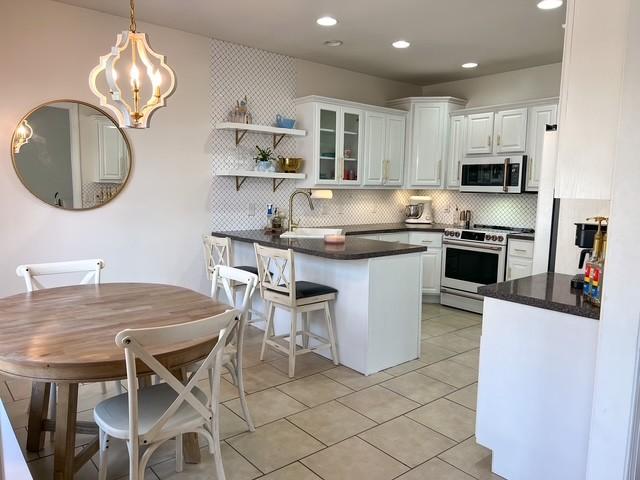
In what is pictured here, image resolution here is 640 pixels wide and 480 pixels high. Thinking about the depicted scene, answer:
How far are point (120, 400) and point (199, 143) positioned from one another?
2.81 meters

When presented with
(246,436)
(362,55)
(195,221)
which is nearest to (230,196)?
(195,221)

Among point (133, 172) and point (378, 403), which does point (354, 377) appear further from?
point (133, 172)

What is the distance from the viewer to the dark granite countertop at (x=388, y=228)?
5004 mm

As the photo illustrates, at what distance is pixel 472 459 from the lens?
2.36 metres

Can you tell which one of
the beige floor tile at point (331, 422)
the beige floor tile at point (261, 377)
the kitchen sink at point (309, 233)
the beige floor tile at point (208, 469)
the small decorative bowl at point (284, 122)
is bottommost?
the beige floor tile at point (208, 469)

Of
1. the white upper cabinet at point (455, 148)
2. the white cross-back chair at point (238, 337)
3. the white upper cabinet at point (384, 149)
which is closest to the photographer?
the white cross-back chair at point (238, 337)

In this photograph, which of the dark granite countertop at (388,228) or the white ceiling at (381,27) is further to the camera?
the dark granite countertop at (388,228)

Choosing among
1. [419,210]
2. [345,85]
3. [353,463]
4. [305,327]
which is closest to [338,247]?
[305,327]

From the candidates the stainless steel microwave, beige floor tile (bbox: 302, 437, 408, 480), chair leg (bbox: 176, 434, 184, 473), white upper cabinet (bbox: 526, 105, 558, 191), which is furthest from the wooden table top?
white upper cabinet (bbox: 526, 105, 558, 191)

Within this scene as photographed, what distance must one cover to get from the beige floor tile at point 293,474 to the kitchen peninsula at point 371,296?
1220 millimetres

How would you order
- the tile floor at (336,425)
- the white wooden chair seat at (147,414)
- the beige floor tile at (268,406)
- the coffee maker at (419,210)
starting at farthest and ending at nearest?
the coffee maker at (419,210) < the beige floor tile at (268,406) < the tile floor at (336,425) < the white wooden chair seat at (147,414)

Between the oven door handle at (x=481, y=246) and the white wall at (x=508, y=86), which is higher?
the white wall at (x=508, y=86)

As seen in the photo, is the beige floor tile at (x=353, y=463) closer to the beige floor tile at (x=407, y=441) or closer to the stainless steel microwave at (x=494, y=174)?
the beige floor tile at (x=407, y=441)

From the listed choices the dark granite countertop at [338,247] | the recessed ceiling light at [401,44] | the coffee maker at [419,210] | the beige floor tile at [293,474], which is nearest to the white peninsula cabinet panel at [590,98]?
the dark granite countertop at [338,247]
